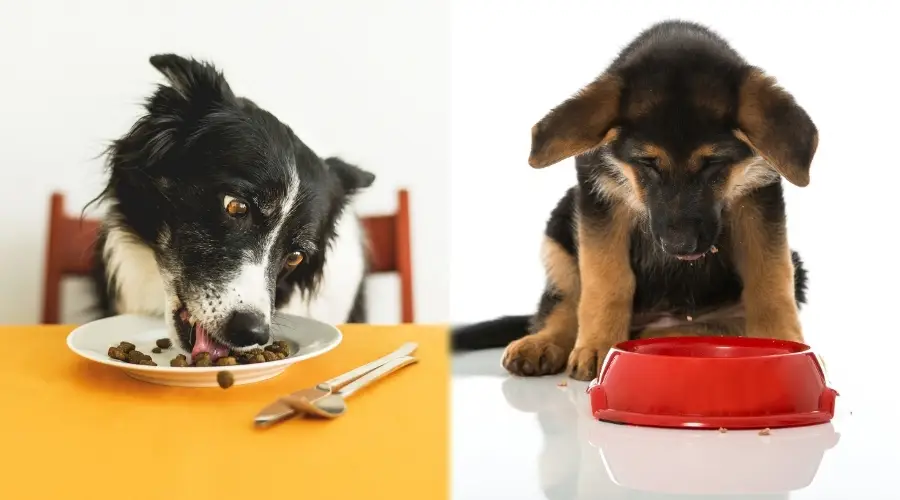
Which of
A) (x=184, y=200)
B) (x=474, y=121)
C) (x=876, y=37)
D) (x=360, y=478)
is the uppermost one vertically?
(x=876, y=37)

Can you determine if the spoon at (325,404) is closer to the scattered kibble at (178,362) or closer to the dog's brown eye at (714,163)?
the scattered kibble at (178,362)

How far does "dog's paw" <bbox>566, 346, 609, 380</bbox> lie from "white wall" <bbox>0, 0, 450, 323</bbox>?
43 cm

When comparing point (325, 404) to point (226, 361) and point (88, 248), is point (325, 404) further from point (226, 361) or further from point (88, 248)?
point (88, 248)

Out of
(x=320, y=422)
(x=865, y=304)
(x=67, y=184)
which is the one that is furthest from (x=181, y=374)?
(x=865, y=304)

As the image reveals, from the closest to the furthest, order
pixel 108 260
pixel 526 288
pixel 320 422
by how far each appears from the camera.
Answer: pixel 320 422, pixel 108 260, pixel 526 288

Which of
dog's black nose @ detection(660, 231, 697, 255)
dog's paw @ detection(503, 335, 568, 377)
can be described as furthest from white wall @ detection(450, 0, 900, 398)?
dog's black nose @ detection(660, 231, 697, 255)

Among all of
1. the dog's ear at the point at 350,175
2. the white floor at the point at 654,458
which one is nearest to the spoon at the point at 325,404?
the white floor at the point at 654,458

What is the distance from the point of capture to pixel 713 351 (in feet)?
5.15

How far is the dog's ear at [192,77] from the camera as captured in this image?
1964mm

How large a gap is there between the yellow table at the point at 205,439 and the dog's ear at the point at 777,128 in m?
0.71

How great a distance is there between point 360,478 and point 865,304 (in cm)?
158

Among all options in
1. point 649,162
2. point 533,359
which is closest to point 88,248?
point 533,359

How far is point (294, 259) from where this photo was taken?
1927 millimetres

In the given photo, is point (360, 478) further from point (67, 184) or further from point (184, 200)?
point (67, 184)
